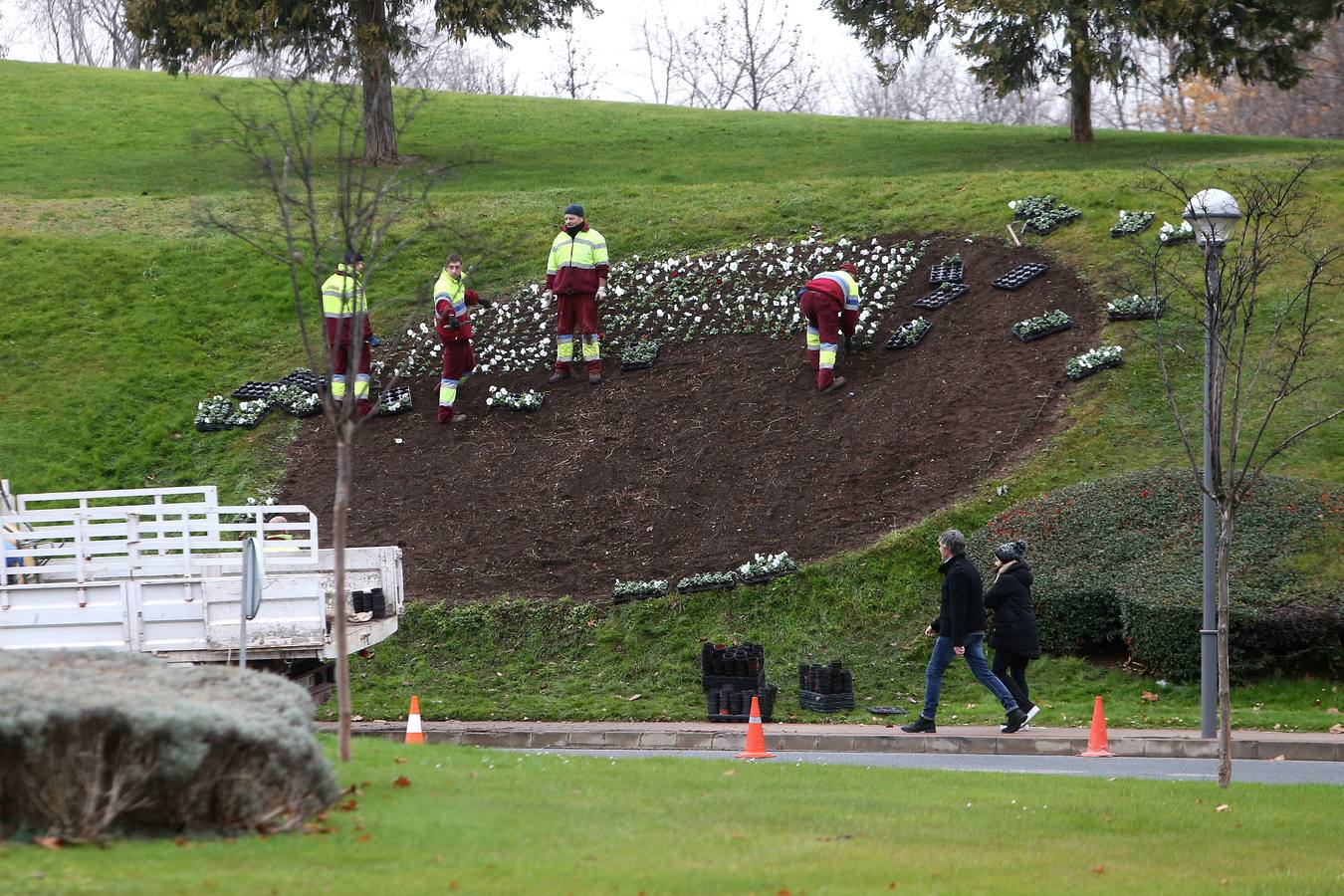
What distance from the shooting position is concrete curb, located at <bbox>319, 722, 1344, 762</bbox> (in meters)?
11.9

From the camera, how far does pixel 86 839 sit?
6.19 metres

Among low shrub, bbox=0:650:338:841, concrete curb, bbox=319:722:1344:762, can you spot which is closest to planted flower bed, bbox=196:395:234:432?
concrete curb, bbox=319:722:1344:762

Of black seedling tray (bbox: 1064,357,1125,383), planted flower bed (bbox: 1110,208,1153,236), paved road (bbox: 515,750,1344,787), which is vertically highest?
planted flower bed (bbox: 1110,208,1153,236)

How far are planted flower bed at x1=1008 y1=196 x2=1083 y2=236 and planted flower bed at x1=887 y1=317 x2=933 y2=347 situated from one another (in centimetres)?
355

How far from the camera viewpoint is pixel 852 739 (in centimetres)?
1257

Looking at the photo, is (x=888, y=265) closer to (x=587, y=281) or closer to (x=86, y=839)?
(x=587, y=281)

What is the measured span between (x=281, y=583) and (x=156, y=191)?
23528 millimetres

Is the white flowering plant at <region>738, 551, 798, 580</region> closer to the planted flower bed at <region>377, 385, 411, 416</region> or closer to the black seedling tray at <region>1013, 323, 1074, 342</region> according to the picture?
the black seedling tray at <region>1013, 323, 1074, 342</region>

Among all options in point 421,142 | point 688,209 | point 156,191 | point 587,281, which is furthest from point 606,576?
point 421,142

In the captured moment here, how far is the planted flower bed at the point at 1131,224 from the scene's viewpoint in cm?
2214

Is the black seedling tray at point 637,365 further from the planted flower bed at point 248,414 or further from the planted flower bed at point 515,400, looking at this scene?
the planted flower bed at point 248,414

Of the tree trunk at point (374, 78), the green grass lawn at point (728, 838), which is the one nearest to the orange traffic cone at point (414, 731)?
the green grass lawn at point (728, 838)

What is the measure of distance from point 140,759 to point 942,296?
663 inches

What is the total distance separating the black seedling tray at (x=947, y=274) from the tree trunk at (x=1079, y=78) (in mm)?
9150
